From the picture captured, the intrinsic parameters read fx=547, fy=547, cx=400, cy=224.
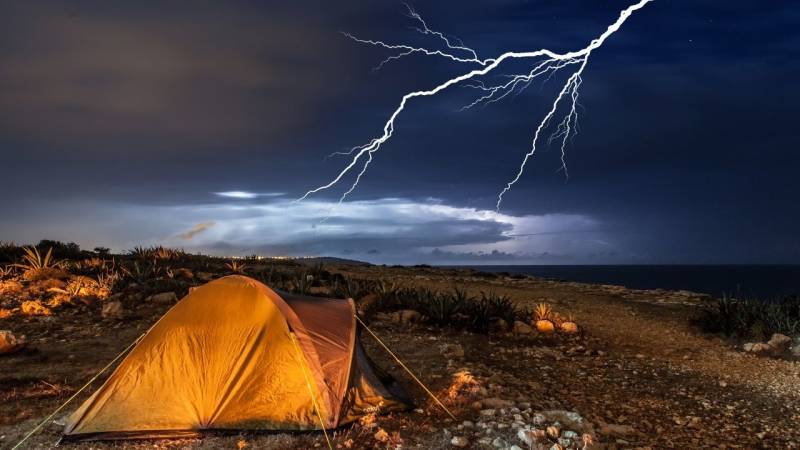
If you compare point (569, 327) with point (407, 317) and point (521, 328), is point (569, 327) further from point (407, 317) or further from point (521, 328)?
point (407, 317)

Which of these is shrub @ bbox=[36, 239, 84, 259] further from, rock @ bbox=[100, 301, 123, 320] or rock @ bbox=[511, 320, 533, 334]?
rock @ bbox=[511, 320, 533, 334]

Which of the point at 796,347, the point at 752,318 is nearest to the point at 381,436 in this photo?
the point at 796,347

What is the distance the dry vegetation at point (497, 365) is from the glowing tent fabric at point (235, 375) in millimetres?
241

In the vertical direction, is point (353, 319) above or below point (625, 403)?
above

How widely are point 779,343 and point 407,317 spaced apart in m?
A: 7.24

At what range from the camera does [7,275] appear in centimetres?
1468

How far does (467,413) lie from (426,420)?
1.79ft

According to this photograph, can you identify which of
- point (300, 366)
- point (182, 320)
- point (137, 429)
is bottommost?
point (137, 429)

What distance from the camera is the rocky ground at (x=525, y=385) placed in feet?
19.5

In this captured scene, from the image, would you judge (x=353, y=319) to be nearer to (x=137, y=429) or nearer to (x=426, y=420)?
(x=426, y=420)

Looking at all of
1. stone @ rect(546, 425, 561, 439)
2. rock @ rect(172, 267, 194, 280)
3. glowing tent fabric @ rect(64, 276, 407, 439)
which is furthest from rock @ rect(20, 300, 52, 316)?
stone @ rect(546, 425, 561, 439)

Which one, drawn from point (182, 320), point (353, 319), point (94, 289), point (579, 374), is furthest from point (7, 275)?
point (579, 374)

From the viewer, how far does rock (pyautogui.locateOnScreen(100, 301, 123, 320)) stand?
38.3 ft

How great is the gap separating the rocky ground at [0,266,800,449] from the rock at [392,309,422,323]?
0.65 feet
